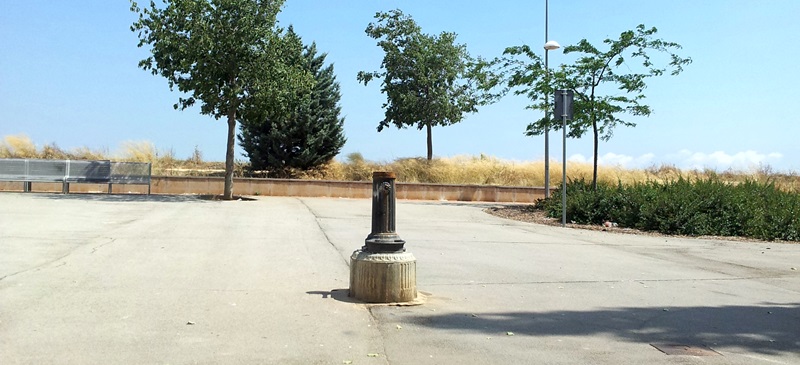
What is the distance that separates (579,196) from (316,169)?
585 inches

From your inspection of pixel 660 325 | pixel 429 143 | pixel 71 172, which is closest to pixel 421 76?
pixel 429 143

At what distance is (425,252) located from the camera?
38.0 feet

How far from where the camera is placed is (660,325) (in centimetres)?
658

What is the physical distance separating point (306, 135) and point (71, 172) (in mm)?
9476

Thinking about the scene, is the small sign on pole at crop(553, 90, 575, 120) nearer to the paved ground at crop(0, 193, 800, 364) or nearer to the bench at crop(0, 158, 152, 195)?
the paved ground at crop(0, 193, 800, 364)

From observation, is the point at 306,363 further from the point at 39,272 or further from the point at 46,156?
the point at 46,156

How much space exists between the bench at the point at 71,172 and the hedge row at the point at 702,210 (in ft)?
51.0

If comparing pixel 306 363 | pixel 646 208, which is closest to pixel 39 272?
pixel 306 363

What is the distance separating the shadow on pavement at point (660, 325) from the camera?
606 centimetres

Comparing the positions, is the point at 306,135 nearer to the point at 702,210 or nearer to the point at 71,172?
the point at 71,172

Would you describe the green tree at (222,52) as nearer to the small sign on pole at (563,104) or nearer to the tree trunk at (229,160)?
the tree trunk at (229,160)

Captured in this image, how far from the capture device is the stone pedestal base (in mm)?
7020

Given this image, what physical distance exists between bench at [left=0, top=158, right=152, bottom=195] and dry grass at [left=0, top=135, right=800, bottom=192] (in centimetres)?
478

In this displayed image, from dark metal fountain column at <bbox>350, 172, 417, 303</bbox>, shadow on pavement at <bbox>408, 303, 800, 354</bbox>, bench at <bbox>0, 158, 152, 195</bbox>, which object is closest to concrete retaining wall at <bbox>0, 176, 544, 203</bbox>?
bench at <bbox>0, 158, 152, 195</bbox>
